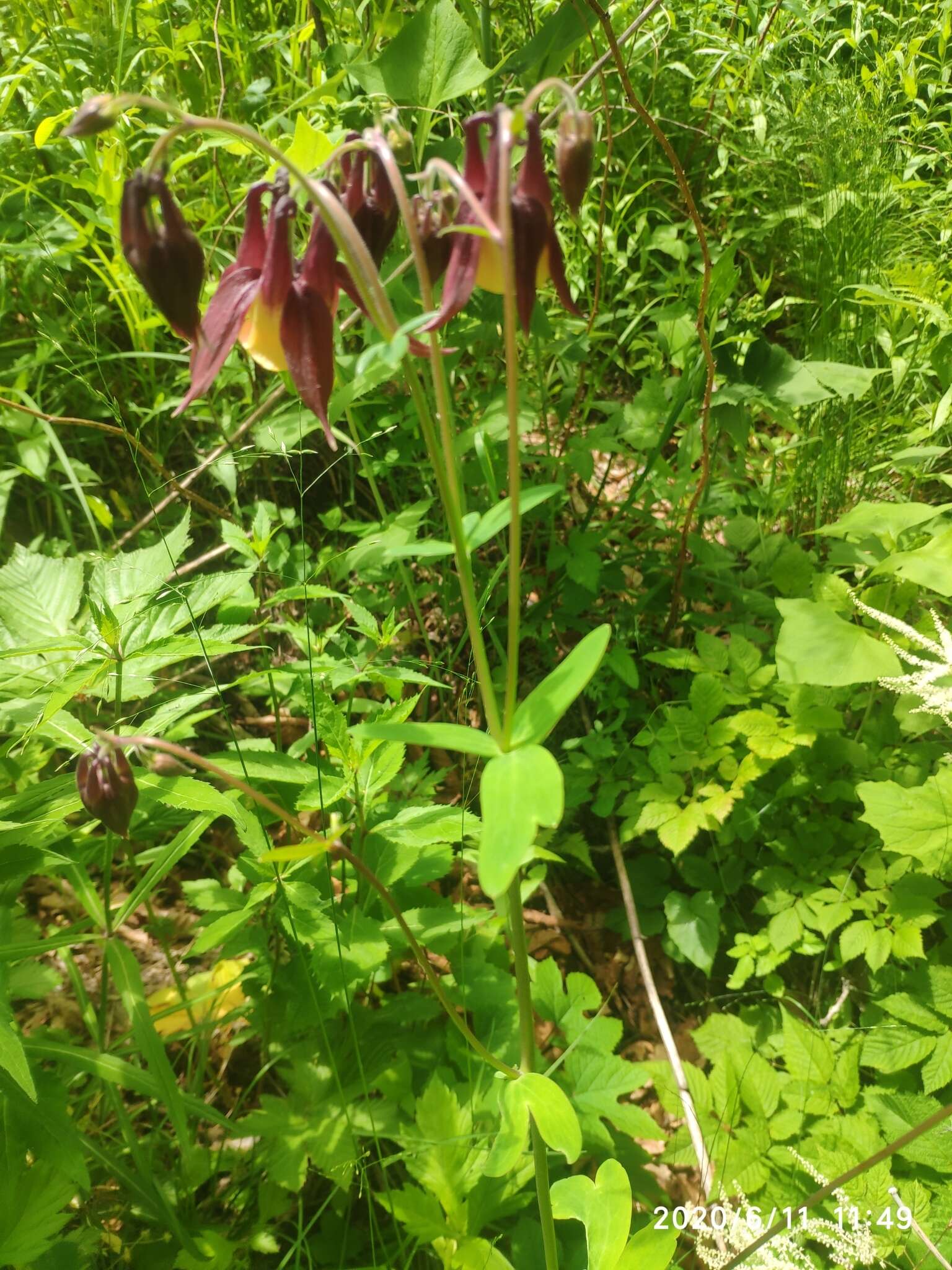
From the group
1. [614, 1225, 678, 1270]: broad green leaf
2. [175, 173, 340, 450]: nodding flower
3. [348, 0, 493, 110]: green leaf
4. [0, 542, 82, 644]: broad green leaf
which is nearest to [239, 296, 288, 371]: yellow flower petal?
[175, 173, 340, 450]: nodding flower

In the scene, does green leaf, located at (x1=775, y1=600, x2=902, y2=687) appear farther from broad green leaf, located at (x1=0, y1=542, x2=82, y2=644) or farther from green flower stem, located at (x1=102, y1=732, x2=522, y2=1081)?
broad green leaf, located at (x1=0, y1=542, x2=82, y2=644)

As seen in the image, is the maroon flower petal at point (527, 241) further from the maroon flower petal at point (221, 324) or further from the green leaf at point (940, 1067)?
the green leaf at point (940, 1067)

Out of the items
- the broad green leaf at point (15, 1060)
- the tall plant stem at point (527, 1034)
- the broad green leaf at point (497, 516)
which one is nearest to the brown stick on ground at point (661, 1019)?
the tall plant stem at point (527, 1034)

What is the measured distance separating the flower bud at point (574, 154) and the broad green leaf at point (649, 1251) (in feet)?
4.18

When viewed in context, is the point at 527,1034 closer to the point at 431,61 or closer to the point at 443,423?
the point at 443,423

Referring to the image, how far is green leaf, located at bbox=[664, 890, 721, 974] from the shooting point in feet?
5.92

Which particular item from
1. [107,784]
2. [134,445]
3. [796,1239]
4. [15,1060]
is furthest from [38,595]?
[796,1239]

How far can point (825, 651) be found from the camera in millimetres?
1725

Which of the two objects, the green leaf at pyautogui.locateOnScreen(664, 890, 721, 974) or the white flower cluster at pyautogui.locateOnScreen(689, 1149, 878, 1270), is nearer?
the white flower cluster at pyautogui.locateOnScreen(689, 1149, 878, 1270)

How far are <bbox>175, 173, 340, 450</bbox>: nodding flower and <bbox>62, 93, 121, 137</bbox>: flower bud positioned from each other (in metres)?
0.12

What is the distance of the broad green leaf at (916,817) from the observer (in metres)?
1.54

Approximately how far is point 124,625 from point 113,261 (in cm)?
122

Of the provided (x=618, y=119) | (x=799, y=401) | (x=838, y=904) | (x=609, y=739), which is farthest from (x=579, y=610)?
(x=618, y=119)

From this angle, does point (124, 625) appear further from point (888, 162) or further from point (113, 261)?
point (888, 162)
